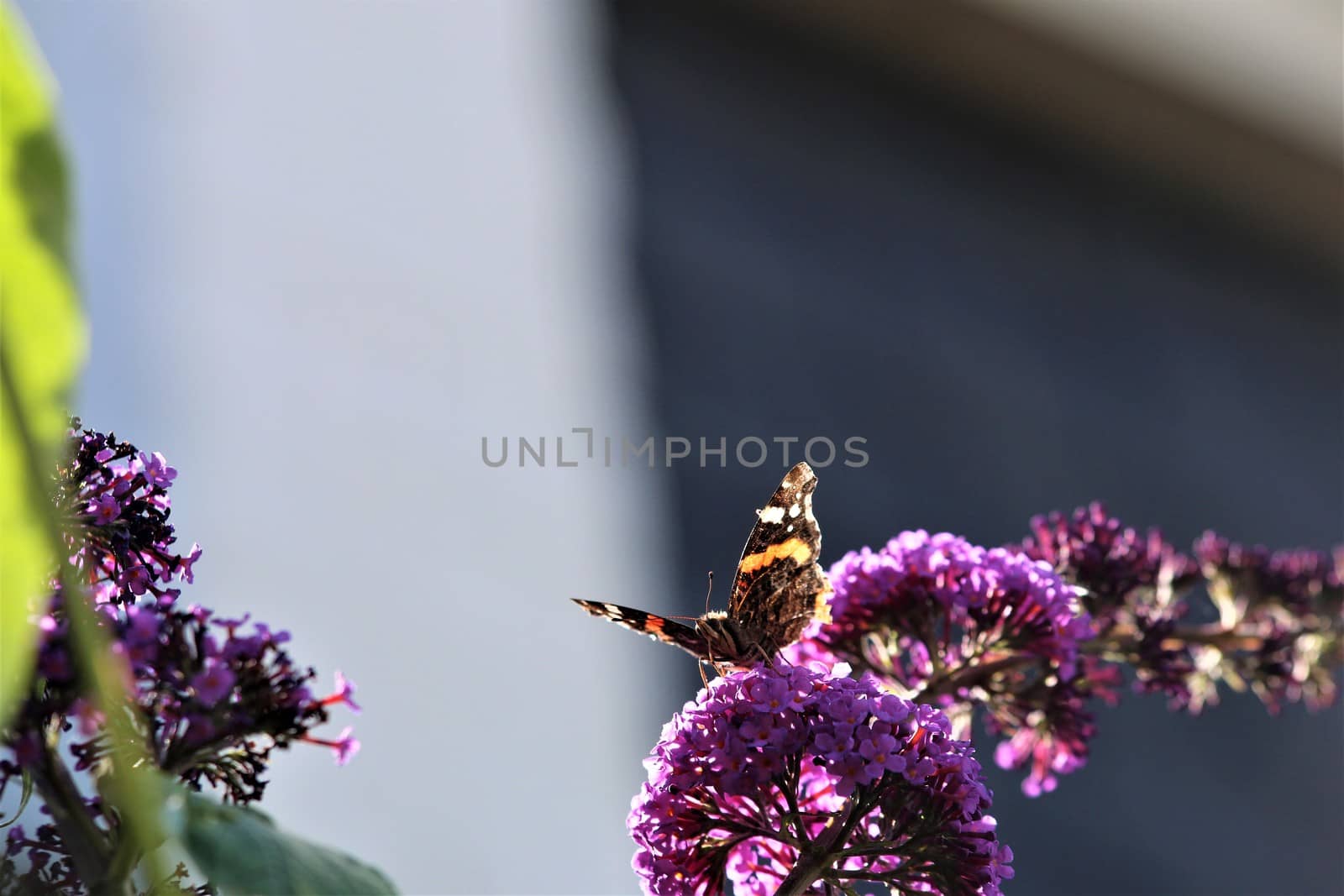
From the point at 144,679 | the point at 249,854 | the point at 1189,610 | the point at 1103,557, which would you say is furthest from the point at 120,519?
the point at 1189,610

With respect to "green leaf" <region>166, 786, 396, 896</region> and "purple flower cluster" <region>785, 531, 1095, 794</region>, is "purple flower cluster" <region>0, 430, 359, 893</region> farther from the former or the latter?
"purple flower cluster" <region>785, 531, 1095, 794</region>

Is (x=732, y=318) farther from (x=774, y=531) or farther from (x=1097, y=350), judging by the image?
(x=774, y=531)

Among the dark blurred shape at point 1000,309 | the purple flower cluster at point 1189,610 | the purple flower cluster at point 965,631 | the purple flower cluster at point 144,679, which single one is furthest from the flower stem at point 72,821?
the dark blurred shape at point 1000,309

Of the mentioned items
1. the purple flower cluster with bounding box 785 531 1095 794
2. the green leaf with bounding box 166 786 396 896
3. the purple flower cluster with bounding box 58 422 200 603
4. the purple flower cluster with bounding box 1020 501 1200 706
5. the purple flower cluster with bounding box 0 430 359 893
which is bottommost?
the green leaf with bounding box 166 786 396 896

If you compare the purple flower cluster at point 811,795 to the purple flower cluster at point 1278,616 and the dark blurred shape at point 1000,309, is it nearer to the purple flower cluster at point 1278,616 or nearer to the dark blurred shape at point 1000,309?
the purple flower cluster at point 1278,616

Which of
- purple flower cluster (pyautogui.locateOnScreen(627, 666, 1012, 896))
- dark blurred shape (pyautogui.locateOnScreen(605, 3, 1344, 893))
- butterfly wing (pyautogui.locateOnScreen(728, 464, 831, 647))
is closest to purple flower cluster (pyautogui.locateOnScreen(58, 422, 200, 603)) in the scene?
purple flower cluster (pyautogui.locateOnScreen(627, 666, 1012, 896))
